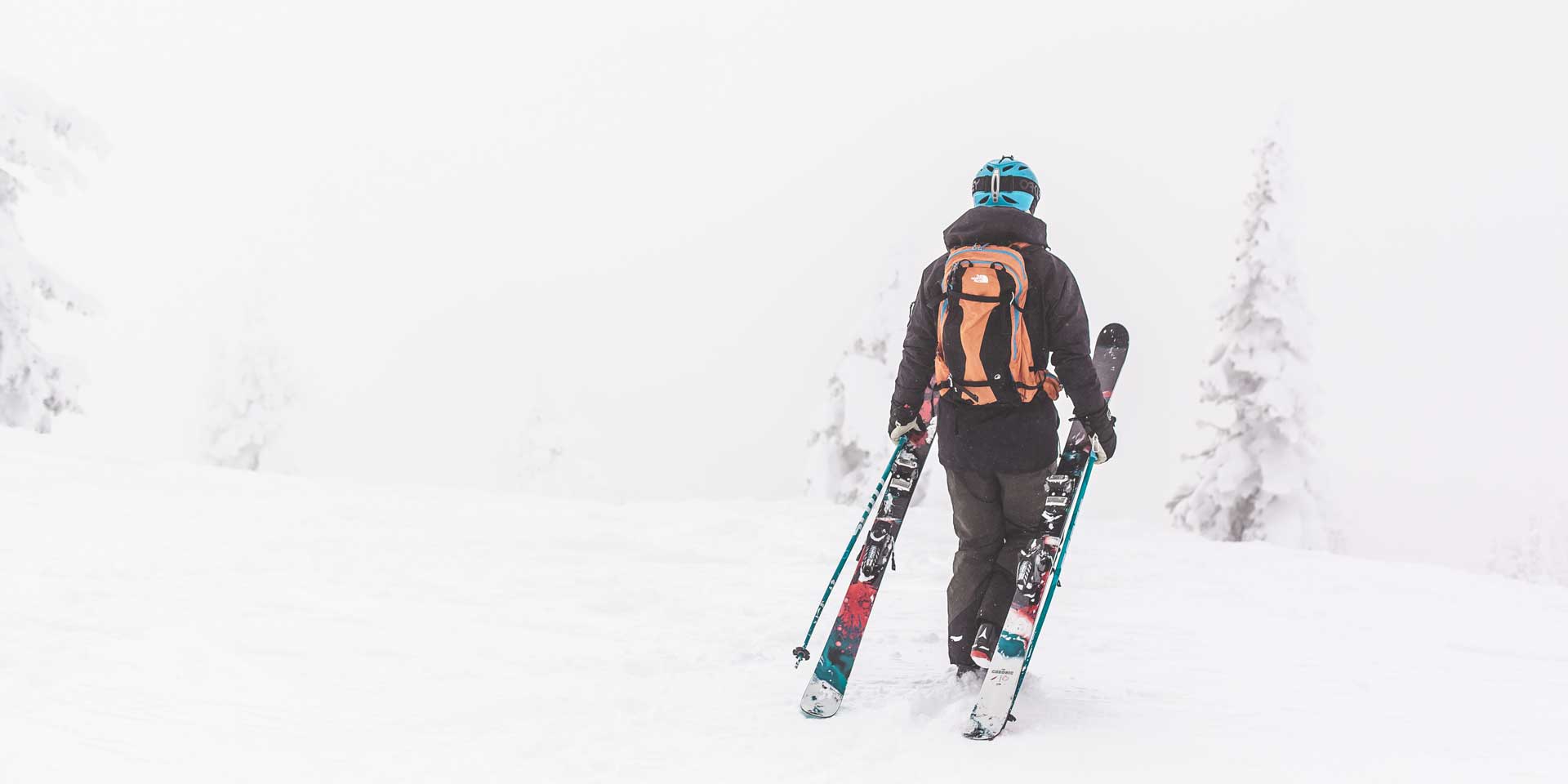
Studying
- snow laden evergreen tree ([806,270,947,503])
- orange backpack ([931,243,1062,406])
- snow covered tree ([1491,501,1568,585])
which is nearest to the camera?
orange backpack ([931,243,1062,406])

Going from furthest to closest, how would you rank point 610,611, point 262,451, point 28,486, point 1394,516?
point 1394,516 < point 262,451 < point 28,486 < point 610,611

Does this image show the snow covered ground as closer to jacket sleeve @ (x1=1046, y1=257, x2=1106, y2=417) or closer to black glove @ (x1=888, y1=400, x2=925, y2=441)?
black glove @ (x1=888, y1=400, x2=925, y2=441)

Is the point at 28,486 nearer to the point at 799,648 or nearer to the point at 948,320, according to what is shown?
the point at 799,648

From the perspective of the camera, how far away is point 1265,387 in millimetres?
19922

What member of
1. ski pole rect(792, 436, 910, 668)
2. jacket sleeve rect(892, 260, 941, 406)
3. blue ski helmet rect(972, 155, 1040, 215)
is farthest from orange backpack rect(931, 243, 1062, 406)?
ski pole rect(792, 436, 910, 668)

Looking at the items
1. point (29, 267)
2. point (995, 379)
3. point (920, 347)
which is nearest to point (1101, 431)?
point (995, 379)

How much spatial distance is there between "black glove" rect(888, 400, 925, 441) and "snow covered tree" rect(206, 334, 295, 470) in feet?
97.3

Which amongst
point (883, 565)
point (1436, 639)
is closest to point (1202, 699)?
point (883, 565)

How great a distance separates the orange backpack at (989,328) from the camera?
173 inches

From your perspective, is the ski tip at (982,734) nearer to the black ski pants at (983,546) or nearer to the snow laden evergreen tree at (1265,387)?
the black ski pants at (983,546)

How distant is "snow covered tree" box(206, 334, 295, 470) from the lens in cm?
2930

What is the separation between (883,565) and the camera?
4.87 meters

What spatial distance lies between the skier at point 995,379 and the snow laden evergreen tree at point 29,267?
16.6m

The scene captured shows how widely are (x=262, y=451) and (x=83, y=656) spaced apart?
92.6ft
